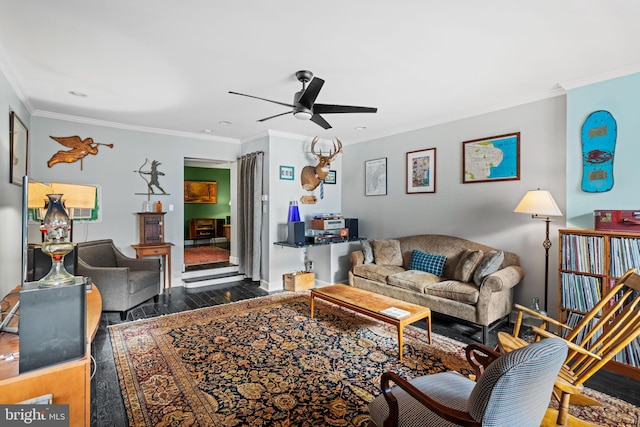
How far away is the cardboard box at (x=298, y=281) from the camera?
5066mm

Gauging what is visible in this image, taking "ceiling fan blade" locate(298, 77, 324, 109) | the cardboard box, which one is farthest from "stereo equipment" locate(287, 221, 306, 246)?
"ceiling fan blade" locate(298, 77, 324, 109)

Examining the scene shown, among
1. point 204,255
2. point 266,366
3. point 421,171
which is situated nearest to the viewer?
point 266,366

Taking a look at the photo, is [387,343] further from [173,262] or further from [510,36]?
[173,262]

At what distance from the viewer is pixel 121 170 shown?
4.84 metres

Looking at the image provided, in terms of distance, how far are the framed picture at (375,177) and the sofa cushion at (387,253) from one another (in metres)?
1.00

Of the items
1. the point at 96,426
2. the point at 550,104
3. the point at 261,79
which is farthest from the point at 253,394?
the point at 550,104

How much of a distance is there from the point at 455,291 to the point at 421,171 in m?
1.99

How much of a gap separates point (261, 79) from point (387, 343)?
2.83 meters

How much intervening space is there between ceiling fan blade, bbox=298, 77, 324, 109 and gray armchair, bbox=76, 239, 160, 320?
2785 millimetres

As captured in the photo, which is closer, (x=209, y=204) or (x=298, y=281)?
(x=298, y=281)

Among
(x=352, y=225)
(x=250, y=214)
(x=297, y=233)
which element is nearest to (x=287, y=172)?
(x=250, y=214)

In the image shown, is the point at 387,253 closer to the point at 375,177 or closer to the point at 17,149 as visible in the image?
the point at 375,177

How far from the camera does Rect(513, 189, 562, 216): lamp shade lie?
307cm

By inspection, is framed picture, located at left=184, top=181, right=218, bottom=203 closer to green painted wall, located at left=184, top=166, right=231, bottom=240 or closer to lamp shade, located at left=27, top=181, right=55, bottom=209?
green painted wall, located at left=184, top=166, right=231, bottom=240
